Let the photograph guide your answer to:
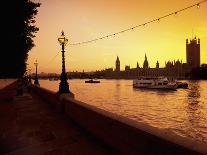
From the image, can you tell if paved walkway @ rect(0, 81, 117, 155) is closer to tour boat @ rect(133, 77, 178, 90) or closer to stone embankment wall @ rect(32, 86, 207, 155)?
stone embankment wall @ rect(32, 86, 207, 155)

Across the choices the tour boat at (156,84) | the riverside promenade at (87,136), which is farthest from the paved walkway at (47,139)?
the tour boat at (156,84)

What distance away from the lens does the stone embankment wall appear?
478cm

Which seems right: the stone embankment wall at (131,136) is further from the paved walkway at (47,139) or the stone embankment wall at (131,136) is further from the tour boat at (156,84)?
the tour boat at (156,84)

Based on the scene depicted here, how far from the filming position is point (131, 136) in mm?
6551

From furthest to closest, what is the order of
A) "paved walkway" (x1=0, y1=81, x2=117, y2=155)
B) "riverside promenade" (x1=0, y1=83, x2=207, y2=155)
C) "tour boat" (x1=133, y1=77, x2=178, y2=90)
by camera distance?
"tour boat" (x1=133, y1=77, x2=178, y2=90) < "paved walkway" (x1=0, y1=81, x2=117, y2=155) < "riverside promenade" (x1=0, y1=83, x2=207, y2=155)

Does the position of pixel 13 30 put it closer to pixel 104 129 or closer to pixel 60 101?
pixel 104 129

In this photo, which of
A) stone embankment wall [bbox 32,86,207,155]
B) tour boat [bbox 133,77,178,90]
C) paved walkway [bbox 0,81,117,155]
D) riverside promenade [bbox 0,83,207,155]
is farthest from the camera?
tour boat [bbox 133,77,178,90]

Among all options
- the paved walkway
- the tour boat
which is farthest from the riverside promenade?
the tour boat

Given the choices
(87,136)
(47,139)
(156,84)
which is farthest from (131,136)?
(156,84)

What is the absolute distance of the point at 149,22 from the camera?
14.5 m

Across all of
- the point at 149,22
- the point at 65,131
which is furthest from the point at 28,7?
the point at 149,22

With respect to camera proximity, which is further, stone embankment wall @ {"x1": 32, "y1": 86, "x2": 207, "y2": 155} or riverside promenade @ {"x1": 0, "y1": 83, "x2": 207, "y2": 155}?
riverside promenade @ {"x1": 0, "y1": 83, "x2": 207, "y2": 155}

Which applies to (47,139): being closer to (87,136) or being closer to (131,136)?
(87,136)

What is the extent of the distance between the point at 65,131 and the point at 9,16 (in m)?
4.61
